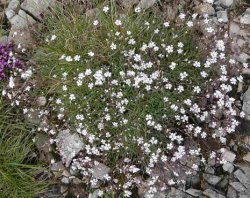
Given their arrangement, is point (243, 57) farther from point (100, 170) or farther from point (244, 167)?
point (100, 170)

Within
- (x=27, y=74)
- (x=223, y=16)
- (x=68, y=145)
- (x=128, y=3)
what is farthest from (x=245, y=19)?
(x=27, y=74)

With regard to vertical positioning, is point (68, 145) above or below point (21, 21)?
below

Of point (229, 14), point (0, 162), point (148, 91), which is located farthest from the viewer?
point (229, 14)

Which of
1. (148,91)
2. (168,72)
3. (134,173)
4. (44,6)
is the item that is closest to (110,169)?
(134,173)

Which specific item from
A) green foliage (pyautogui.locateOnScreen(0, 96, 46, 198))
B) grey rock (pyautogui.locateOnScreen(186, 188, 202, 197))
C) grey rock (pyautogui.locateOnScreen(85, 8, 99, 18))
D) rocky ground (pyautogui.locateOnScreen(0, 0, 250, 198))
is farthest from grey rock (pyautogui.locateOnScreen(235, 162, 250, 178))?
grey rock (pyautogui.locateOnScreen(85, 8, 99, 18))

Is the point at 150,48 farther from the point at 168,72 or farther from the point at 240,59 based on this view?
the point at 240,59

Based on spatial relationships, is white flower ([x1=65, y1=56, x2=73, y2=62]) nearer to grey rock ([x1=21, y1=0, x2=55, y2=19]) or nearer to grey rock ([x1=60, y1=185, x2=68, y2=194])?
grey rock ([x1=21, y1=0, x2=55, y2=19])

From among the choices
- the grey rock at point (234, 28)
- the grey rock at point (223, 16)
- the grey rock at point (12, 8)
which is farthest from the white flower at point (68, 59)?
the grey rock at point (234, 28)
